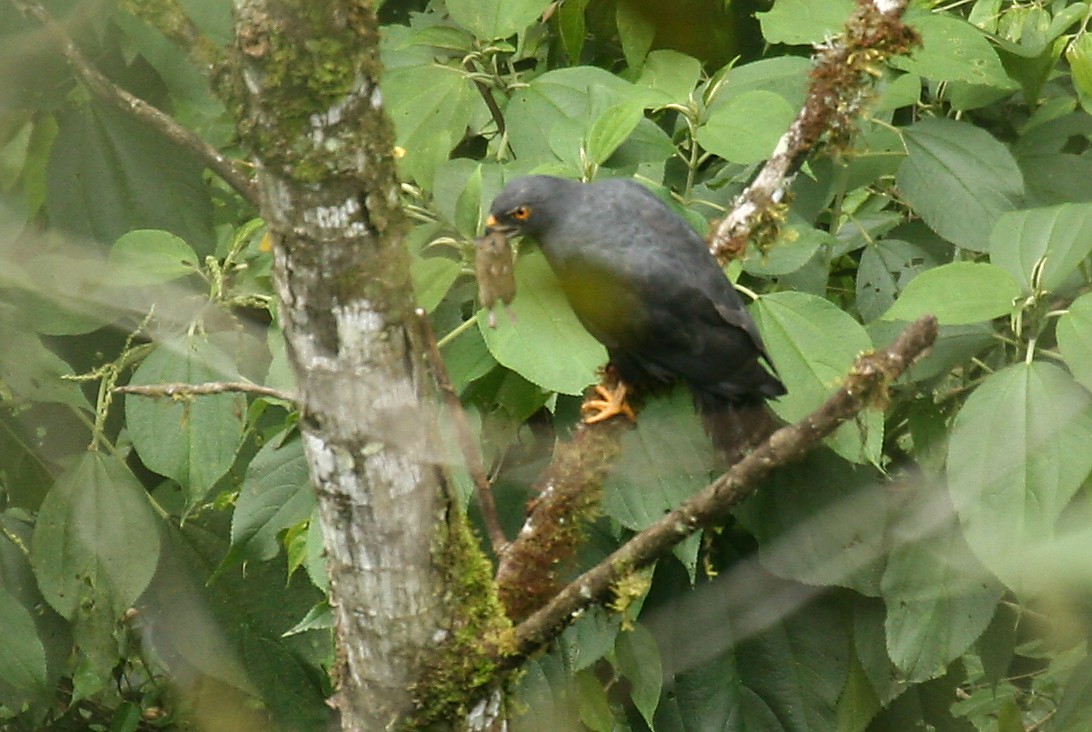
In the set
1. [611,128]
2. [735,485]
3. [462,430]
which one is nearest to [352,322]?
[462,430]

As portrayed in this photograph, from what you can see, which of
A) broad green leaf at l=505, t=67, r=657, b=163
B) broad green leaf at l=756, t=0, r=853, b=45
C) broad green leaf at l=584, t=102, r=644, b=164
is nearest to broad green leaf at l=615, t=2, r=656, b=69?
broad green leaf at l=505, t=67, r=657, b=163

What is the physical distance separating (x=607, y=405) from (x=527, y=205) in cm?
45

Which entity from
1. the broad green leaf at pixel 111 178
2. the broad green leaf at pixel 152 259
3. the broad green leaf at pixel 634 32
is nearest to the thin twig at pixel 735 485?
the broad green leaf at pixel 152 259

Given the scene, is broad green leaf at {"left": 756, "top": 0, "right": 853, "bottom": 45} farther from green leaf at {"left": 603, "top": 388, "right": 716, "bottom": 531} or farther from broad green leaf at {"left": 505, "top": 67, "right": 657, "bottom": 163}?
green leaf at {"left": 603, "top": 388, "right": 716, "bottom": 531}

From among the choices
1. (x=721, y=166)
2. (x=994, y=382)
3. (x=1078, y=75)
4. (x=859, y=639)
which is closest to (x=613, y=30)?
(x=721, y=166)

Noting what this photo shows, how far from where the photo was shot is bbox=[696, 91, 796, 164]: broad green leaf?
2299 millimetres

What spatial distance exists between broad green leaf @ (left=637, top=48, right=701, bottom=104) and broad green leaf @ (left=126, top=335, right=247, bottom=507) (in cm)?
109

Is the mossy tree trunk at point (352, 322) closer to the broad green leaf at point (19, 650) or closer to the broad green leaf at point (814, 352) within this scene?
the broad green leaf at point (814, 352)

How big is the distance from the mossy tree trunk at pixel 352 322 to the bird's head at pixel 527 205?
915 mm

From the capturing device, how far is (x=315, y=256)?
4.50ft

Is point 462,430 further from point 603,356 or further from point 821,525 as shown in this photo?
point 821,525

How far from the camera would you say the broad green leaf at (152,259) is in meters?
2.35

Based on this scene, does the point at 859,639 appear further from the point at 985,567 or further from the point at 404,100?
the point at 404,100

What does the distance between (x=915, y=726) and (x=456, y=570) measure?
1.72m
